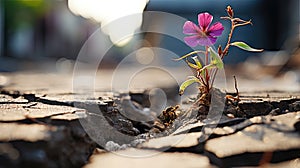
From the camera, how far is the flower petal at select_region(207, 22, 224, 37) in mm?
1293

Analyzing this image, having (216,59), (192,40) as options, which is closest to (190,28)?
(192,40)

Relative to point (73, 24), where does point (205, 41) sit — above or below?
below

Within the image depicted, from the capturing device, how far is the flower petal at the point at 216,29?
1.29 meters

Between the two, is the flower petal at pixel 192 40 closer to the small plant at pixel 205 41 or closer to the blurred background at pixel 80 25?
the small plant at pixel 205 41

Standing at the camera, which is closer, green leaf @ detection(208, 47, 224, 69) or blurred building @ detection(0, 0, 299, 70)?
green leaf @ detection(208, 47, 224, 69)

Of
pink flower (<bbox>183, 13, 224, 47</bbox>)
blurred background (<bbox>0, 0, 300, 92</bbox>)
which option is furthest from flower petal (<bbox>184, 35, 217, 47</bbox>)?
blurred background (<bbox>0, 0, 300, 92</bbox>)

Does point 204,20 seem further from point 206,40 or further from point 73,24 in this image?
point 73,24

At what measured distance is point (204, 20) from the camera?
1297mm

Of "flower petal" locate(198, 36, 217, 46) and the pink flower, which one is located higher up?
the pink flower

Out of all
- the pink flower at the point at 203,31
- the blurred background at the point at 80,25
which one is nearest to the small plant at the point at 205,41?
the pink flower at the point at 203,31

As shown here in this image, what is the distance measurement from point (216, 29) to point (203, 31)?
4cm

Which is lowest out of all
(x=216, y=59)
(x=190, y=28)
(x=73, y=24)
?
(x=216, y=59)

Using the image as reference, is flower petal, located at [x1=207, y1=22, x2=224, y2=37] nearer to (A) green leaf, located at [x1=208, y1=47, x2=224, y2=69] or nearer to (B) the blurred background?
(A) green leaf, located at [x1=208, y1=47, x2=224, y2=69]

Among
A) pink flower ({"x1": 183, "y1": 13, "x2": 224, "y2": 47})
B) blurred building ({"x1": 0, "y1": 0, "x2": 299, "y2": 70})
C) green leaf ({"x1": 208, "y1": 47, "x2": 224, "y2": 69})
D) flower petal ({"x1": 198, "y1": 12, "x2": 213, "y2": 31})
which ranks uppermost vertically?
blurred building ({"x1": 0, "y1": 0, "x2": 299, "y2": 70})
